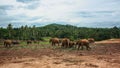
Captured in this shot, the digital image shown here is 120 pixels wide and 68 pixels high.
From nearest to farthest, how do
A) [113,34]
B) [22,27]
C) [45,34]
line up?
[113,34]
[22,27]
[45,34]

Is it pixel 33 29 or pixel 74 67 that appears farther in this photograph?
pixel 33 29

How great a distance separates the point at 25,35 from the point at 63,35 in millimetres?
16817

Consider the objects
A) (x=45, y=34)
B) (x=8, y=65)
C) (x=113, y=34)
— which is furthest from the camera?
(x=45, y=34)

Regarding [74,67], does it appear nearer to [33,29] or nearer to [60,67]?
[60,67]

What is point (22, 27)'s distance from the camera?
284 ft

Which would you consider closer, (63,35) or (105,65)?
(105,65)

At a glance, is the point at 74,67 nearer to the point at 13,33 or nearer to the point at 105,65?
the point at 105,65

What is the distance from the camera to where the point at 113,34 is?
75438 mm

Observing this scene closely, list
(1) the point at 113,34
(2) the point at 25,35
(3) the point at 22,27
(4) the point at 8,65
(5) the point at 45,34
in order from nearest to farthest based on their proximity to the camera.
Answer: (4) the point at 8,65 → (1) the point at 113,34 → (2) the point at 25,35 → (3) the point at 22,27 → (5) the point at 45,34

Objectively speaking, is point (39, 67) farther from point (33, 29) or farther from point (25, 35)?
point (33, 29)

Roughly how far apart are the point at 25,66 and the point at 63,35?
7123 cm

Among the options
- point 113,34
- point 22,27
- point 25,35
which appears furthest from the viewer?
point 22,27

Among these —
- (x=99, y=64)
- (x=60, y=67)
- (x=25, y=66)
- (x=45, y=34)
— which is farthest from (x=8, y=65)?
(x=45, y=34)

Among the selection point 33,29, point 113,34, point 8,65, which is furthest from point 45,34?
point 8,65
